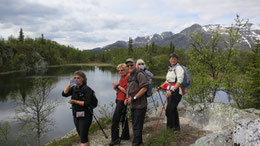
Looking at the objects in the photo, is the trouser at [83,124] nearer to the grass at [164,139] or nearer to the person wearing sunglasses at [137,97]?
the person wearing sunglasses at [137,97]

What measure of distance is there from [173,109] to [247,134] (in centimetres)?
211

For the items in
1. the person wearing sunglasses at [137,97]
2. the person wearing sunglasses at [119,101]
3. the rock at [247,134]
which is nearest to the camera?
the rock at [247,134]

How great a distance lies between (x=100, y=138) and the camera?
5.92m

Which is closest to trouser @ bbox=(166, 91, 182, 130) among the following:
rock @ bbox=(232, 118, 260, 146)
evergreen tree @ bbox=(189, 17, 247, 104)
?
rock @ bbox=(232, 118, 260, 146)

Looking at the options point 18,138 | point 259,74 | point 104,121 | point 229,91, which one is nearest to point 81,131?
point 104,121

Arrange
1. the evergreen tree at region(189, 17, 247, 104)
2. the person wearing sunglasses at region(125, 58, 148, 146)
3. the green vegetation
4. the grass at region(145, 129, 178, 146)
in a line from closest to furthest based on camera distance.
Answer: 1. the person wearing sunglasses at region(125, 58, 148, 146)
2. the grass at region(145, 129, 178, 146)
3. the evergreen tree at region(189, 17, 247, 104)
4. the green vegetation

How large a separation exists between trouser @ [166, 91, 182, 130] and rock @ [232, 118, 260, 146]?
5.84 feet

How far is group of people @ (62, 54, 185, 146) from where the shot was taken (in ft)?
12.1

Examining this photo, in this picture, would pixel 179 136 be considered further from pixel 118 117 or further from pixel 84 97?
pixel 84 97

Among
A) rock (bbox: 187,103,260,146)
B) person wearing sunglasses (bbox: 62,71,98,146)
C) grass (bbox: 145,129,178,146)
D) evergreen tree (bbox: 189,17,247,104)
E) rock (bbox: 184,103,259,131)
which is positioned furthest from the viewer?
evergreen tree (bbox: 189,17,247,104)

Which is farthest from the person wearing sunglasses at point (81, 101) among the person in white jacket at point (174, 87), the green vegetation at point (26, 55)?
the green vegetation at point (26, 55)

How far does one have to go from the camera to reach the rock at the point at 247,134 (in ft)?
8.43

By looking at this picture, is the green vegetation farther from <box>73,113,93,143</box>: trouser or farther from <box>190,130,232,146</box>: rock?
<box>190,130,232,146</box>: rock

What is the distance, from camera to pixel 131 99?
3.95m
